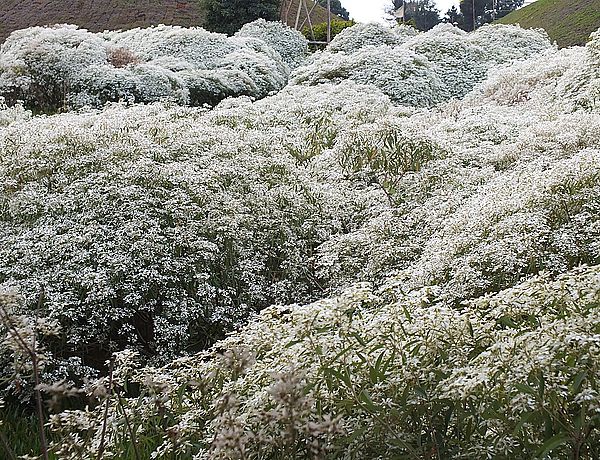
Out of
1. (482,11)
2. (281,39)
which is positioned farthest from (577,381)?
(482,11)

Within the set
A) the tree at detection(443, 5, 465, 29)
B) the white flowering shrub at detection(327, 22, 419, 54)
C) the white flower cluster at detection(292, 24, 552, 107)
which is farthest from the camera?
the tree at detection(443, 5, 465, 29)

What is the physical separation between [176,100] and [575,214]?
9.13 metres

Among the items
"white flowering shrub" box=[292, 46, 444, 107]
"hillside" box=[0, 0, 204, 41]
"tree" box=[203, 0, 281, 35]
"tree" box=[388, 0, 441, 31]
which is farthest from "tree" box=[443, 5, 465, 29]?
"white flowering shrub" box=[292, 46, 444, 107]

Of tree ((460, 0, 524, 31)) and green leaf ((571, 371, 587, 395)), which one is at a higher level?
tree ((460, 0, 524, 31))

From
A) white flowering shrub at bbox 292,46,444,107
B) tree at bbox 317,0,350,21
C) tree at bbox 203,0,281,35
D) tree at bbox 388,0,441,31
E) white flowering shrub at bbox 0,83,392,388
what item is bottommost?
white flowering shrub at bbox 0,83,392,388

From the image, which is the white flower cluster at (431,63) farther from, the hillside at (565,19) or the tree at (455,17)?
the tree at (455,17)

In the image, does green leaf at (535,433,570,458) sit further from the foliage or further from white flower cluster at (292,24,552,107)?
the foliage

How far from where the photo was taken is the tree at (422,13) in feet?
129

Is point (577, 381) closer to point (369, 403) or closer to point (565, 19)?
point (369, 403)

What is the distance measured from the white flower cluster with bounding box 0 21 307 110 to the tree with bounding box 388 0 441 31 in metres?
25.9

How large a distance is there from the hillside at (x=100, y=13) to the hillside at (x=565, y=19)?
9.86 m

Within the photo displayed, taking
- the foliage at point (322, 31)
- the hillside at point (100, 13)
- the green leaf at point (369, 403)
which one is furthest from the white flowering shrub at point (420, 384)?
the hillside at point (100, 13)

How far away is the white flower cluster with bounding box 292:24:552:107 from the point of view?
11.5m

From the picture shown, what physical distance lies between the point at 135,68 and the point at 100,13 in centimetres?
1645
